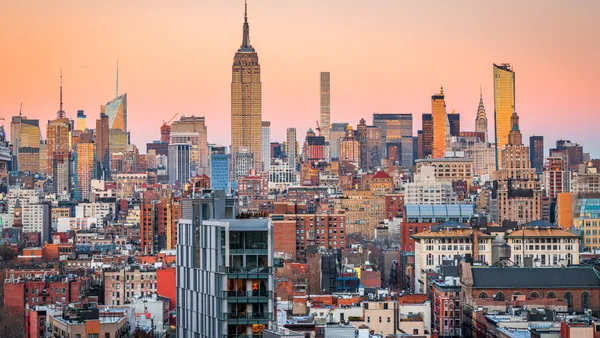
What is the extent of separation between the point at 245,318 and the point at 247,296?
79 cm

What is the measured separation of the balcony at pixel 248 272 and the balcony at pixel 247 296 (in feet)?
1.78

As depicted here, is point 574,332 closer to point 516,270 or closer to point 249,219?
point 249,219

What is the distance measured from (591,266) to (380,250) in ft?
187

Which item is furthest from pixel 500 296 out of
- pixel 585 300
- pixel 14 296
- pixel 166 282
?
pixel 14 296

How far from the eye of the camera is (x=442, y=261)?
420 ft

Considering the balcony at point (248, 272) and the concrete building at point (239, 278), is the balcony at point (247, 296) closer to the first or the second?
the concrete building at point (239, 278)

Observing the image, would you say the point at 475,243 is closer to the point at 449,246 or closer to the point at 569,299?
the point at 449,246

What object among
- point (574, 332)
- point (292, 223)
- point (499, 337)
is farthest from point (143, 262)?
point (574, 332)

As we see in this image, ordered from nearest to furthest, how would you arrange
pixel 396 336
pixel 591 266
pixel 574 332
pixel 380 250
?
pixel 574 332 → pixel 396 336 → pixel 591 266 → pixel 380 250

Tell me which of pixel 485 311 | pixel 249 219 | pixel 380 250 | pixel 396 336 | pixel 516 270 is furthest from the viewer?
pixel 380 250

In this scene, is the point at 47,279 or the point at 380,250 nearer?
the point at 47,279

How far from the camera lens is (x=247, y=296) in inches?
2530

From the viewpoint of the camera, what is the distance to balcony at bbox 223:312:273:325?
6381 cm

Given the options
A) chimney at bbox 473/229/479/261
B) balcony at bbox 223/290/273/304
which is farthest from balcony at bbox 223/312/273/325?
chimney at bbox 473/229/479/261
